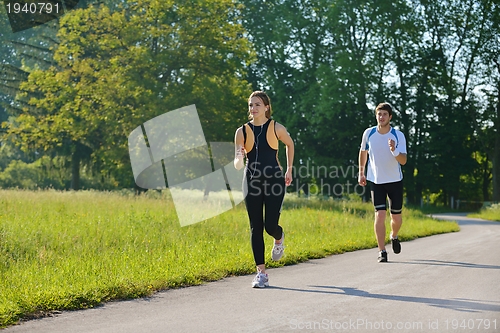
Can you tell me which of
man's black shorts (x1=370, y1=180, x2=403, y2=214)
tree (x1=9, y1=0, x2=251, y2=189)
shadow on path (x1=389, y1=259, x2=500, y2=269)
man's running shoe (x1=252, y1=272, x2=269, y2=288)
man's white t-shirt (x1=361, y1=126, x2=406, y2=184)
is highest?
tree (x1=9, y1=0, x2=251, y2=189)

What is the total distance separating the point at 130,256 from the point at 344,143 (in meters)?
37.1

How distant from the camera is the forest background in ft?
95.2

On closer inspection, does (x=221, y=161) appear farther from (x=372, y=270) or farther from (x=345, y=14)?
(x=372, y=270)

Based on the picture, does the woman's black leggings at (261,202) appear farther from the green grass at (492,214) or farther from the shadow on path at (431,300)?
the green grass at (492,214)

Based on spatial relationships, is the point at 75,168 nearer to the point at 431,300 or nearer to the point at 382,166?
the point at 382,166

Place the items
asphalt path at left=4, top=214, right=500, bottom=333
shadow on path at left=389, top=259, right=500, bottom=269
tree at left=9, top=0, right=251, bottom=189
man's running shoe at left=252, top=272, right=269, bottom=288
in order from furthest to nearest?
tree at left=9, top=0, right=251, bottom=189 → shadow on path at left=389, top=259, right=500, bottom=269 → man's running shoe at left=252, top=272, right=269, bottom=288 → asphalt path at left=4, top=214, right=500, bottom=333

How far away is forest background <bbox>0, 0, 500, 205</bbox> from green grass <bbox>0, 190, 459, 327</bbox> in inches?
467

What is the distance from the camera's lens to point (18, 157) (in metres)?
53.6

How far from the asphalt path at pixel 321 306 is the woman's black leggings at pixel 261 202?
1.64 feet

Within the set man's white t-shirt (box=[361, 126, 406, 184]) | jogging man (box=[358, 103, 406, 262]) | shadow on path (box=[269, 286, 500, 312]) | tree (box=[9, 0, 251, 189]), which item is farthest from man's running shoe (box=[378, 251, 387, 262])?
tree (box=[9, 0, 251, 189])

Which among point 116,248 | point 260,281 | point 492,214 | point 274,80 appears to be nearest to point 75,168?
point 274,80

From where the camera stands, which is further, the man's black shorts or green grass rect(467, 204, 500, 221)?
green grass rect(467, 204, 500, 221)

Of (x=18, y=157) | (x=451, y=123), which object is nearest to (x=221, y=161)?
(x=451, y=123)

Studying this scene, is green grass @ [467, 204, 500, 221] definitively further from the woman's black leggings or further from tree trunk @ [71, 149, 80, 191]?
the woman's black leggings
